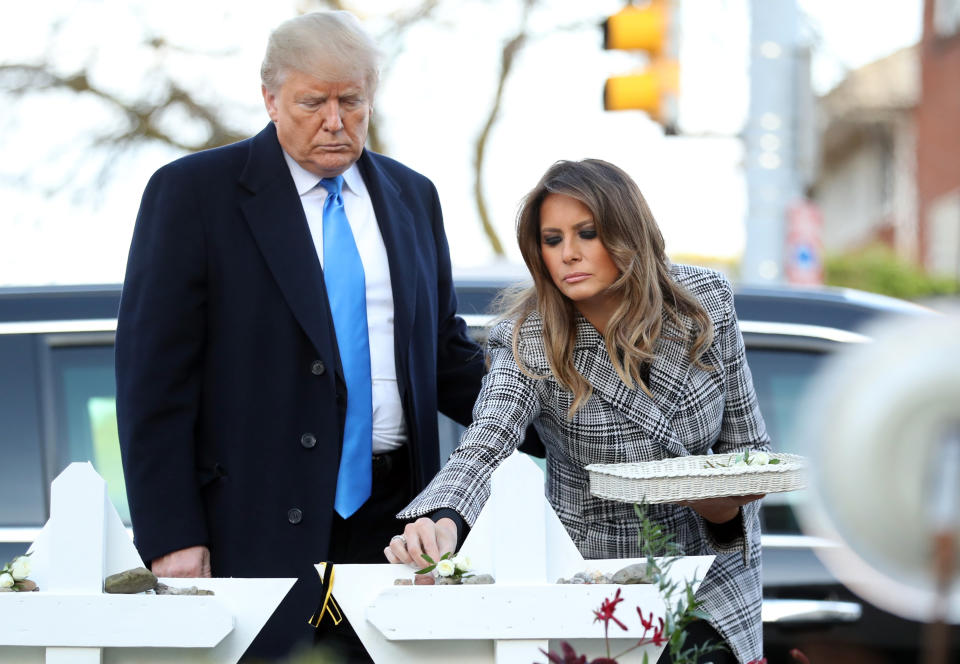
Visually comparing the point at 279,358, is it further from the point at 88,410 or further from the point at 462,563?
the point at 88,410

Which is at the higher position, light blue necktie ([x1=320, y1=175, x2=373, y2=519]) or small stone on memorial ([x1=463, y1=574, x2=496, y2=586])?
light blue necktie ([x1=320, y1=175, x2=373, y2=519])

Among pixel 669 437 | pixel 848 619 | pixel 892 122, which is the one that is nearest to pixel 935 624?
pixel 669 437

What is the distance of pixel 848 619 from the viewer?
365cm

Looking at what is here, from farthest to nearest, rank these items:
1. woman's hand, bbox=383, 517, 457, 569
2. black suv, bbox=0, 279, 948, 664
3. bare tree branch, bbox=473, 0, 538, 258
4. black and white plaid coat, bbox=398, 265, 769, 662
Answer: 1. bare tree branch, bbox=473, 0, 538, 258
2. black suv, bbox=0, 279, 948, 664
3. black and white plaid coat, bbox=398, 265, 769, 662
4. woman's hand, bbox=383, 517, 457, 569

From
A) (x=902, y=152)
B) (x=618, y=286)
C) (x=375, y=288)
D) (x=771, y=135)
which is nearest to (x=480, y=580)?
(x=618, y=286)

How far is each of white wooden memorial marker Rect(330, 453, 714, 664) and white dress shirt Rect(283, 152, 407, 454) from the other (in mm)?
865

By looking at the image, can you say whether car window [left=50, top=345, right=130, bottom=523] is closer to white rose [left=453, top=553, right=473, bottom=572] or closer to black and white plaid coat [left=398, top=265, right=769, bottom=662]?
black and white plaid coat [left=398, top=265, right=769, bottom=662]

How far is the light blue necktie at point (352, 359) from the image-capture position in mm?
2797

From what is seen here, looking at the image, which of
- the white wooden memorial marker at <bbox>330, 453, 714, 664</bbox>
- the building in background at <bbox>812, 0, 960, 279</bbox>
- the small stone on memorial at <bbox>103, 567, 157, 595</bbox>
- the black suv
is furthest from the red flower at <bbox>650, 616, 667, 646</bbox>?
the building in background at <bbox>812, 0, 960, 279</bbox>

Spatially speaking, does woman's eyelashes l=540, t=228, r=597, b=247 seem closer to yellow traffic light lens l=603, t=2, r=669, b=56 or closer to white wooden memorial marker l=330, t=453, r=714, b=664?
white wooden memorial marker l=330, t=453, r=714, b=664

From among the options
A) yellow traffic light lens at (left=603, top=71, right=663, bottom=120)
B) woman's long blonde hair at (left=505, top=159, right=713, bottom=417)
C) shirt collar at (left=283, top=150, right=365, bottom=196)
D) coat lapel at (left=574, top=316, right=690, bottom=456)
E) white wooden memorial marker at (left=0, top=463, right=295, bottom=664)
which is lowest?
white wooden memorial marker at (left=0, top=463, right=295, bottom=664)

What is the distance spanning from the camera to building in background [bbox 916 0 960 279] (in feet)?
70.7

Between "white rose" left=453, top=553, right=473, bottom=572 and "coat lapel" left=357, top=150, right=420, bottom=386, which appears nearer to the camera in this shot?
"white rose" left=453, top=553, right=473, bottom=572

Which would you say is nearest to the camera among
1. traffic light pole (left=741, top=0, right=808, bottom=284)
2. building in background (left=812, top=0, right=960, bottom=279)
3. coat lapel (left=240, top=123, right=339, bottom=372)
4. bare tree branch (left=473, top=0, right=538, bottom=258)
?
coat lapel (left=240, top=123, right=339, bottom=372)
